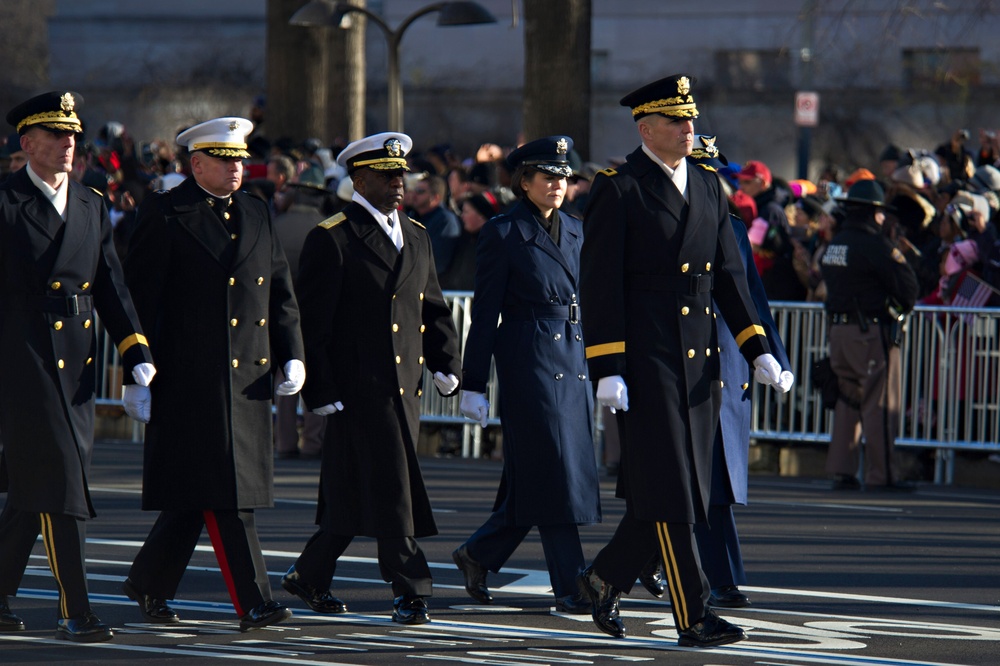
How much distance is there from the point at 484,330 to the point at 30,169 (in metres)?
2.07

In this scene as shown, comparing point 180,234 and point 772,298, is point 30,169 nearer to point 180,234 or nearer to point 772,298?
point 180,234

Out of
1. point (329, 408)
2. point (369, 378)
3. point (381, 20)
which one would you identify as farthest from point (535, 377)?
point (381, 20)

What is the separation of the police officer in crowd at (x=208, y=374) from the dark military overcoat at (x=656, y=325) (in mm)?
1409

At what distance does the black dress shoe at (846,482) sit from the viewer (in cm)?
1342

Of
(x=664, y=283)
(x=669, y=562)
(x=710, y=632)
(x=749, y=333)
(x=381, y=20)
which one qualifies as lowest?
(x=710, y=632)

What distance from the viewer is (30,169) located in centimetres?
788

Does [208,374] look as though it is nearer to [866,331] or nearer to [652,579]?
[652,579]

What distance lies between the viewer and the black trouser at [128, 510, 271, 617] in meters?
7.99

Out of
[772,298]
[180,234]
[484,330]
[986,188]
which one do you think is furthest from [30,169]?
[986,188]

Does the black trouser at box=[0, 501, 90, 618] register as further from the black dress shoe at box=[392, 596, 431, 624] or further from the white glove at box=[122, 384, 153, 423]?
the black dress shoe at box=[392, 596, 431, 624]

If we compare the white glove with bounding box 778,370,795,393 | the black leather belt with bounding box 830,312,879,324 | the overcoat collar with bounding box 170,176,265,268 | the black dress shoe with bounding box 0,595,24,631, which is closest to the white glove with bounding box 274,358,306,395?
the overcoat collar with bounding box 170,176,265,268

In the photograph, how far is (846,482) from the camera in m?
13.4

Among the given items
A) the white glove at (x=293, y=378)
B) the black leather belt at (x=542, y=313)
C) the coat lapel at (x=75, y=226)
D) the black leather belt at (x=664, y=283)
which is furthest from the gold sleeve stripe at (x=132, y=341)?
the black leather belt at (x=664, y=283)

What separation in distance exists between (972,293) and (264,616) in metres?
7.36
